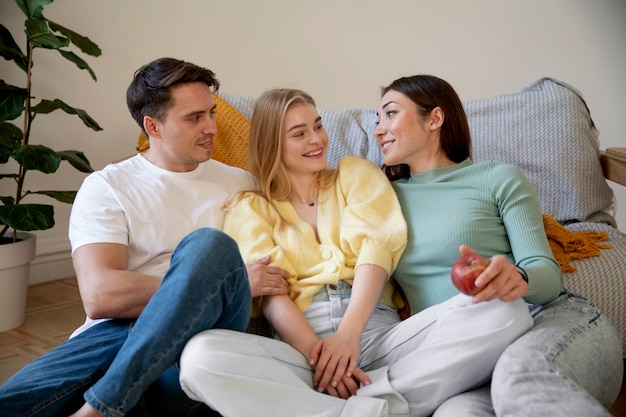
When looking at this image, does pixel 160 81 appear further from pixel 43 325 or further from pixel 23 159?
pixel 43 325

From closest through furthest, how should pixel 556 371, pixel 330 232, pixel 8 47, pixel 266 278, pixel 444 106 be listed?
pixel 556 371 → pixel 266 278 → pixel 330 232 → pixel 444 106 → pixel 8 47

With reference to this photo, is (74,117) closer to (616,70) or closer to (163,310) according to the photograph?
(163,310)

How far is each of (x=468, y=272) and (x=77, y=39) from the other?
185 cm

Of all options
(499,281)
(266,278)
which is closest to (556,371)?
(499,281)

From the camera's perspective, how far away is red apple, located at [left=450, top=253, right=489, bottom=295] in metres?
1.34

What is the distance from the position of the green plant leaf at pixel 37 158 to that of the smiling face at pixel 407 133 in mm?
1173

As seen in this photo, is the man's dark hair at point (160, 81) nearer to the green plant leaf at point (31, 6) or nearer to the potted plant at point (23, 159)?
the potted plant at point (23, 159)

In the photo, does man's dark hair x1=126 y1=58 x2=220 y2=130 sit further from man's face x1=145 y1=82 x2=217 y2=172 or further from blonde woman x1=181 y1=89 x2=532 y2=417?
blonde woman x1=181 y1=89 x2=532 y2=417

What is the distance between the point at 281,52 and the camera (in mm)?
3664

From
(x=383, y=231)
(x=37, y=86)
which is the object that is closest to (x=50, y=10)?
(x=37, y=86)

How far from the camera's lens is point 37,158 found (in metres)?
2.47

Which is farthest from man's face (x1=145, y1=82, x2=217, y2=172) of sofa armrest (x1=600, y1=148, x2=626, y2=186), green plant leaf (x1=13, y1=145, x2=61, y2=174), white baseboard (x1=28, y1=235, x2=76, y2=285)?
white baseboard (x1=28, y1=235, x2=76, y2=285)

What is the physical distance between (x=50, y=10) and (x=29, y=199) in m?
0.77

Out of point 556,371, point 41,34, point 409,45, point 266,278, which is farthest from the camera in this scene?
point 409,45
